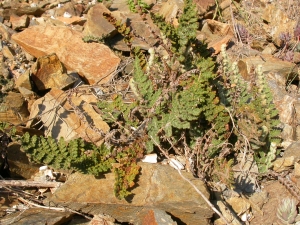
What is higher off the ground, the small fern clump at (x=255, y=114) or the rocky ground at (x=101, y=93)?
the small fern clump at (x=255, y=114)

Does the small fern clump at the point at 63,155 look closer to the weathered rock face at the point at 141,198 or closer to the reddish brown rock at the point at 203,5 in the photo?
the weathered rock face at the point at 141,198

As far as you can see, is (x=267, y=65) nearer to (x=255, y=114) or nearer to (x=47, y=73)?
(x=255, y=114)

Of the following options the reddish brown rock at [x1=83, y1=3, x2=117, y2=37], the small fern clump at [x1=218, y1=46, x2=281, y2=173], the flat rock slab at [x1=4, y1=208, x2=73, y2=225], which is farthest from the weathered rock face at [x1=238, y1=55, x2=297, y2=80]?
the flat rock slab at [x1=4, y1=208, x2=73, y2=225]

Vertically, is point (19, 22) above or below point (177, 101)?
below

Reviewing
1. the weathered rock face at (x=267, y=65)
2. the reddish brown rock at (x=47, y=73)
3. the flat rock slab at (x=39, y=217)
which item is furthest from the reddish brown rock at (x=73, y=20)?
the flat rock slab at (x=39, y=217)

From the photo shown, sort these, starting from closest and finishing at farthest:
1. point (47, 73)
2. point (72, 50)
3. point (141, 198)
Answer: point (141, 198) < point (47, 73) < point (72, 50)

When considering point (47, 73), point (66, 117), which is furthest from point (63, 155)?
point (47, 73)

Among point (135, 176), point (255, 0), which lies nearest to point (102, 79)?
point (135, 176)

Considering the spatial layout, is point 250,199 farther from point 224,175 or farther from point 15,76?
point 15,76
